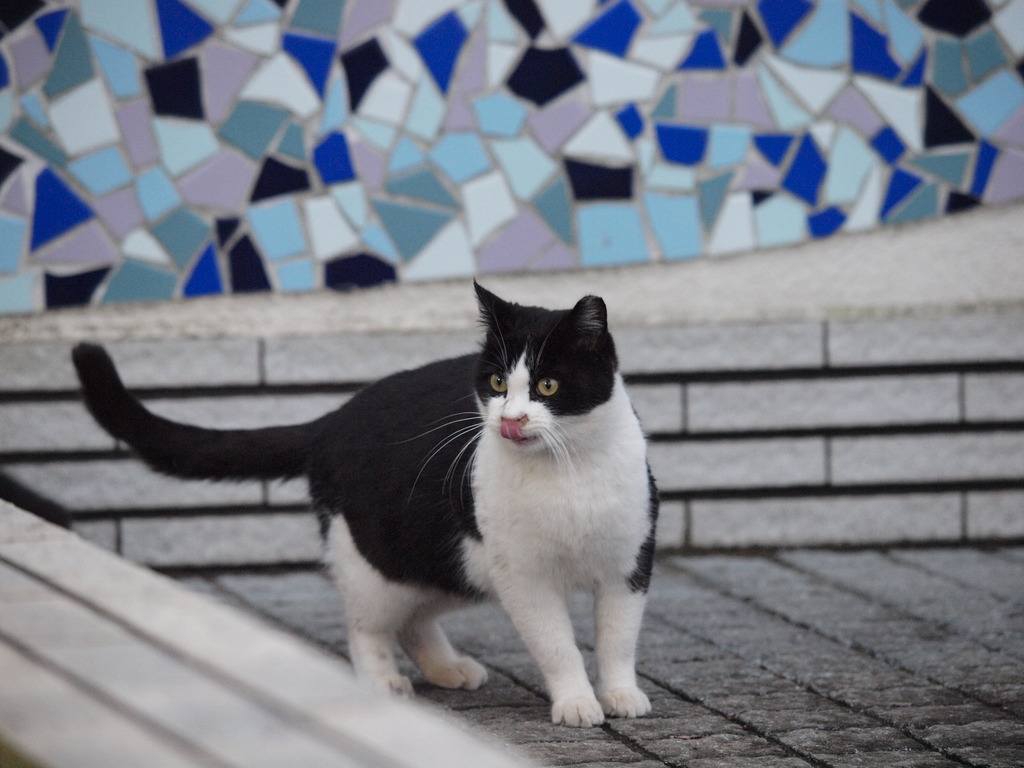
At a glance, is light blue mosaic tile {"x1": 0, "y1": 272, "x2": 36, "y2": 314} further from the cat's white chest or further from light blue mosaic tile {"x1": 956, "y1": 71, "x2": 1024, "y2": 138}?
light blue mosaic tile {"x1": 956, "y1": 71, "x2": 1024, "y2": 138}

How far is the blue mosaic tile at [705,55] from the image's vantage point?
493cm

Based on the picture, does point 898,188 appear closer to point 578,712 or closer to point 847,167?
point 847,167

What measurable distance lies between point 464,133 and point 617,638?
2.41 m

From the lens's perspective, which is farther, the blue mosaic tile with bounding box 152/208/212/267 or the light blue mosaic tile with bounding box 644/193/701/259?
the light blue mosaic tile with bounding box 644/193/701/259

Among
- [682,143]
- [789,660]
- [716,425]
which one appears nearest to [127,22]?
[682,143]

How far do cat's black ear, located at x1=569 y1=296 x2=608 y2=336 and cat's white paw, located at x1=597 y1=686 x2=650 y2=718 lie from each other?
0.89 m

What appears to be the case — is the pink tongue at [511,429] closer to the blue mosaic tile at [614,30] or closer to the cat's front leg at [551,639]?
the cat's front leg at [551,639]

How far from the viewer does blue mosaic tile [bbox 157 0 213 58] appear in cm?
475

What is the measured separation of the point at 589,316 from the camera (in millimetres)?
3000

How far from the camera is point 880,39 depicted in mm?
4961

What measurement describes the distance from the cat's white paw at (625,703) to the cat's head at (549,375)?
0.65m

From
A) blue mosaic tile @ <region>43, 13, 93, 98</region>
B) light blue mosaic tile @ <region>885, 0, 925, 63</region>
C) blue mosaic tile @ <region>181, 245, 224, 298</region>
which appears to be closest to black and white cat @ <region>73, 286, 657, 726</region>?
blue mosaic tile @ <region>181, 245, 224, 298</region>

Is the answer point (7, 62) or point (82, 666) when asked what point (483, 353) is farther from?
point (7, 62)

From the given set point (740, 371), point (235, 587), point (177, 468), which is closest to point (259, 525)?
point (235, 587)
